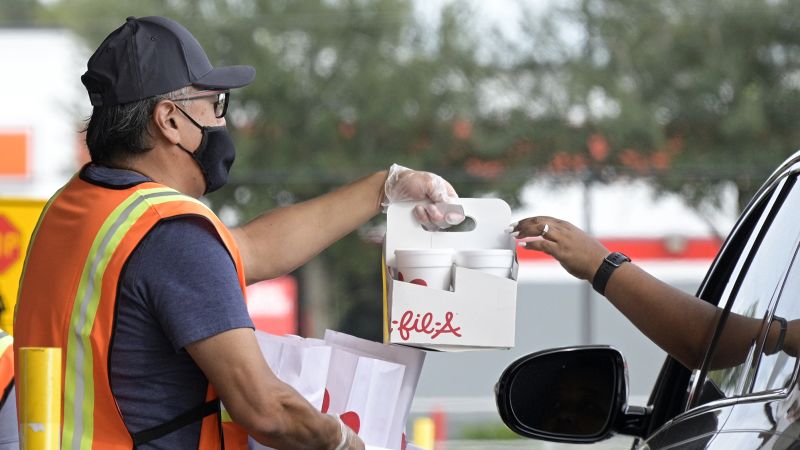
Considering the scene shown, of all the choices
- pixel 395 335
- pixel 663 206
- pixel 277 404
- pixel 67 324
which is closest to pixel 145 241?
pixel 67 324

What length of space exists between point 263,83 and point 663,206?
6.47 metres

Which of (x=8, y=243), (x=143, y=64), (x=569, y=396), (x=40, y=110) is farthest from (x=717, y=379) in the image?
(x=40, y=110)

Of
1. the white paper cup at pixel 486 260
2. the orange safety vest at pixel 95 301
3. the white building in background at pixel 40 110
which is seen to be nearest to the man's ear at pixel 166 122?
the orange safety vest at pixel 95 301

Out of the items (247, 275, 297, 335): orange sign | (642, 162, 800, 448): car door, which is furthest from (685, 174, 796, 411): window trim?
(247, 275, 297, 335): orange sign

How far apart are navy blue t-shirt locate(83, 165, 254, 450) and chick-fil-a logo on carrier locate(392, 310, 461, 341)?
0.44 m

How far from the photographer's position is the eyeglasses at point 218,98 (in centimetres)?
276

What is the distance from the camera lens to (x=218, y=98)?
9.39 ft

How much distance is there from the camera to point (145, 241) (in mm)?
2469

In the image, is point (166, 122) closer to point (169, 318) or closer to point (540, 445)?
point (169, 318)

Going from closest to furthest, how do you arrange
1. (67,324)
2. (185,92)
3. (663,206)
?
(67,324), (185,92), (663,206)

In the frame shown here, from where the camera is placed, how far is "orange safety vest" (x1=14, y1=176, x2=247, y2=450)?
248cm

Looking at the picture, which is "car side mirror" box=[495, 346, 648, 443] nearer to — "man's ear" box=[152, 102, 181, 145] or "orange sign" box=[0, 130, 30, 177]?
"man's ear" box=[152, 102, 181, 145]

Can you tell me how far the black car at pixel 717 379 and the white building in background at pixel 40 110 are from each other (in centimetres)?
1710

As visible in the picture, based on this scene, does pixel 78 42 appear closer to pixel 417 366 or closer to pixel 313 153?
pixel 313 153
